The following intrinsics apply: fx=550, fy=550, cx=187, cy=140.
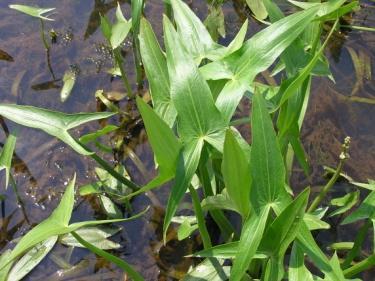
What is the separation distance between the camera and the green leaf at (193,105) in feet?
3.92

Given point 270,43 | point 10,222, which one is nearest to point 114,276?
point 10,222

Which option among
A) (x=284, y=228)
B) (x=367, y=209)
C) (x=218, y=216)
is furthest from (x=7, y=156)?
(x=367, y=209)

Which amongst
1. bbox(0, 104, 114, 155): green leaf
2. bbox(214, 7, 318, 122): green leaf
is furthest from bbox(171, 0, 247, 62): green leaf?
bbox(0, 104, 114, 155): green leaf

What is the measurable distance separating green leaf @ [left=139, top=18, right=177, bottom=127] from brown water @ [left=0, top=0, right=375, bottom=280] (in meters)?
0.64

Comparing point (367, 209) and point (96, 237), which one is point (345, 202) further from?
point (96, 237)

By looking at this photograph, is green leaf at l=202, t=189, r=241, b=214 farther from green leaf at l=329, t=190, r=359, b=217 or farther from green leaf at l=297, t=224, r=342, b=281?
green leaf at l=329, t=190, r=359, b=217

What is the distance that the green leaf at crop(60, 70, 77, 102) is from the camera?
2.26m

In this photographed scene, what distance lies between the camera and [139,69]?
7.25ft

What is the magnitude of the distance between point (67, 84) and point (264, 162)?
1337 millimetres

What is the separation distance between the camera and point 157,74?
54.2 inches

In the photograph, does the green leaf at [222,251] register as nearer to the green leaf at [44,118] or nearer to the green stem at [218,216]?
the green stem at [218,216]

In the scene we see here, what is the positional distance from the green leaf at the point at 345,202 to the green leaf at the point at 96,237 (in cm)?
72

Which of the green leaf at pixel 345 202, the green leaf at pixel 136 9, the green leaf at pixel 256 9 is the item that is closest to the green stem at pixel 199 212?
the green leaf at pixel 345 202

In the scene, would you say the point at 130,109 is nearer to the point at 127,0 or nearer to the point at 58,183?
the point at 58,183
